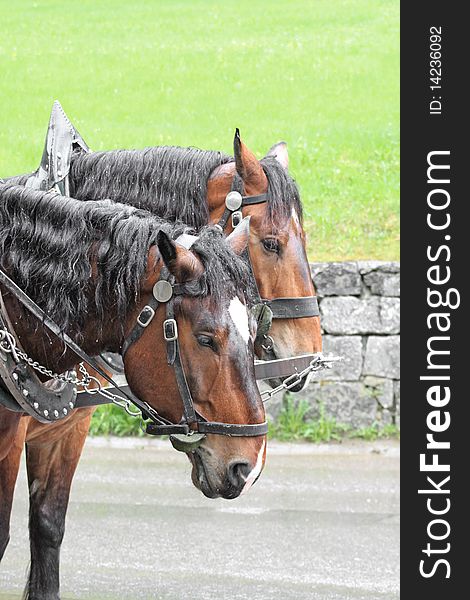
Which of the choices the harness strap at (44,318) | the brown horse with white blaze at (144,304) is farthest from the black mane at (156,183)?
the harness strap at (44,318)

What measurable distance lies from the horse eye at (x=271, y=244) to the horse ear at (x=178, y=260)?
148cm

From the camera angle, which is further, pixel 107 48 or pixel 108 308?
pixel 107 48

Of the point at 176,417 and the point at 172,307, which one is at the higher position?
the point at 172,307

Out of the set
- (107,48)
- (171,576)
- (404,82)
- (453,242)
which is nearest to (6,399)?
(171,576)

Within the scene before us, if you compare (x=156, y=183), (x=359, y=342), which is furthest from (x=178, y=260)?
(x=359, y=342)

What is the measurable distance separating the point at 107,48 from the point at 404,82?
5806 mm

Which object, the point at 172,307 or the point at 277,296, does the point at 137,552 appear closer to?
the point at 277,296

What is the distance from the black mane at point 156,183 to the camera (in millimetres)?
4375

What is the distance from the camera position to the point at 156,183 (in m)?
4.41

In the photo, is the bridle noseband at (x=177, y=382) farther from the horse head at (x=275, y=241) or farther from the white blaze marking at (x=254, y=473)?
the horse head at (x=275, y=241)

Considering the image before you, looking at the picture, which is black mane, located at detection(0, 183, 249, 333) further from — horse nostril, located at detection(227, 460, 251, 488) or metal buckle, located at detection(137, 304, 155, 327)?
horse nostril, located at detection(227, 460, 251, 488)

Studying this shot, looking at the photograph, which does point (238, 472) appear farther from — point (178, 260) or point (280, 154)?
point (280, 154)

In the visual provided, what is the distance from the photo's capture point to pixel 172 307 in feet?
9.83

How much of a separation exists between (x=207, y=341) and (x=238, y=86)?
866 centimetres
